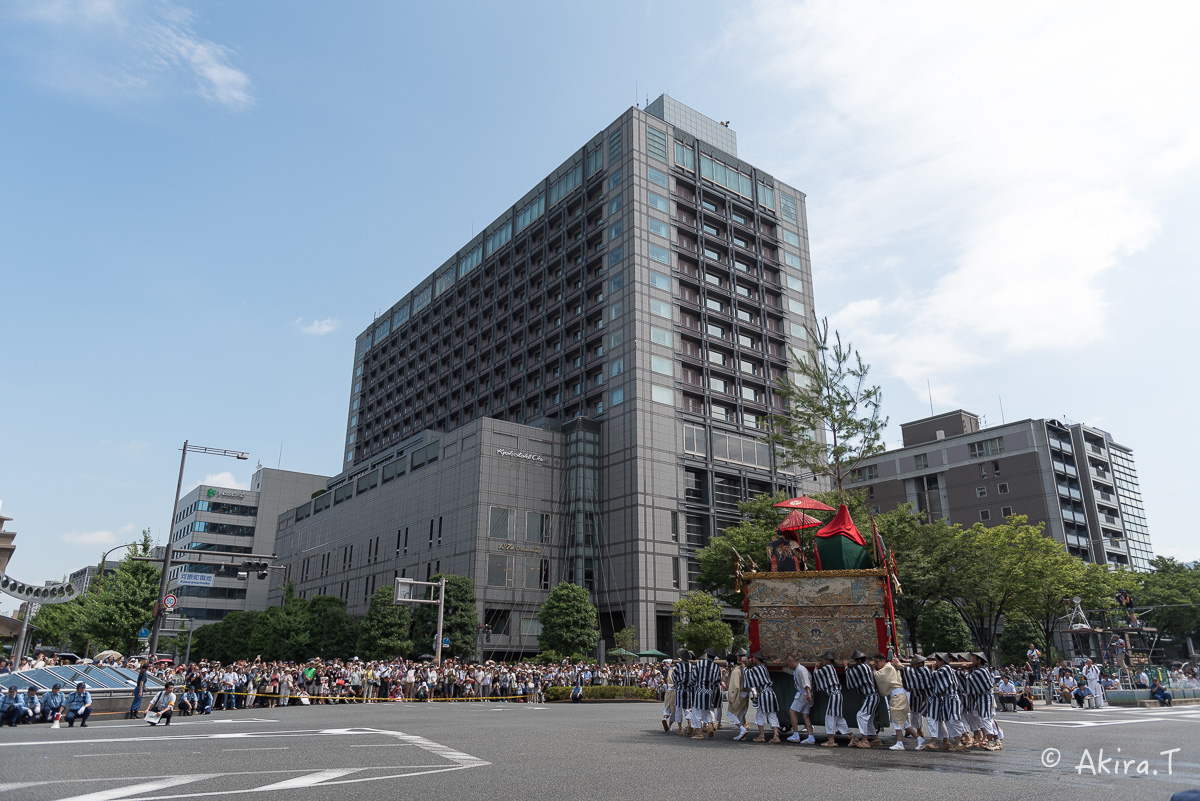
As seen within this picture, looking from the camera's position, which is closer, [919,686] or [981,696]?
[981,696]

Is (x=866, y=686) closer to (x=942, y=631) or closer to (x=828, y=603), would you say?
(x=828, y=603)

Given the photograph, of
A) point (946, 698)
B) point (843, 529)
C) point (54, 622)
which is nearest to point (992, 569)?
point (843, 529)

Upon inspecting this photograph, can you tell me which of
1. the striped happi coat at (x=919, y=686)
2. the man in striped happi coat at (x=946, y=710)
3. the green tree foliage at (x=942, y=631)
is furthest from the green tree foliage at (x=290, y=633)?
the man in striped happi coat at (x=946, y=710)

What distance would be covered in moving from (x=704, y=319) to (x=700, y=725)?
54183 millimetres

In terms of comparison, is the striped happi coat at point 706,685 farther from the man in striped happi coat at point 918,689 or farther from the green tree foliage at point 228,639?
the green tree foliage at point 228,639

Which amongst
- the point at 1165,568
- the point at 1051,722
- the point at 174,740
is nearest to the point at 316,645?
the point at 174,740

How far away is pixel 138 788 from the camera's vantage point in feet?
29.7

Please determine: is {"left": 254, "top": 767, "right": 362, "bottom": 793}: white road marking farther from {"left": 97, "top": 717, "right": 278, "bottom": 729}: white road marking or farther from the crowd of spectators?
the crowd of spectators

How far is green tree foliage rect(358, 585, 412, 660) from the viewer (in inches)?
1969

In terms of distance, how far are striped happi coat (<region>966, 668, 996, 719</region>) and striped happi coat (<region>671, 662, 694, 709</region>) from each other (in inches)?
224

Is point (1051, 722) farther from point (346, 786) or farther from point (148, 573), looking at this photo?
point (148, 573)

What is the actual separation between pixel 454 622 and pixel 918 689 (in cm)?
3943

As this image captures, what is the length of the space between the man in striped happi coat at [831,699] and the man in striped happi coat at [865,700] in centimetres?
29

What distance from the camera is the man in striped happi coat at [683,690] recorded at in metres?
17.2
